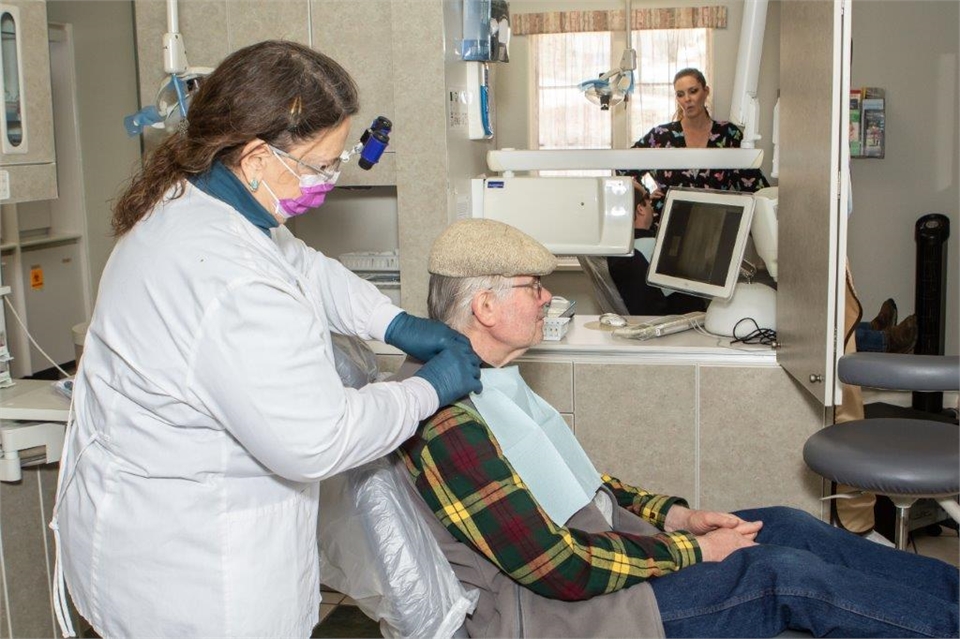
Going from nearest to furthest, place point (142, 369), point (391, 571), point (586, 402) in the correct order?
1. point (142, 369)
2. point (391, 571)
3. point (586, 402)

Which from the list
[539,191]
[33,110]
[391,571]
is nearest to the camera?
[391,571]

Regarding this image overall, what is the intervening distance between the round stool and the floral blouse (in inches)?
84.1

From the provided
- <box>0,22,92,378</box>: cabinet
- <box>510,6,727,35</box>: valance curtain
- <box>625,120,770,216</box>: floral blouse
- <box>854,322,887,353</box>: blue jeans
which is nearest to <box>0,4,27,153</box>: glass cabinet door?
<box>625,120,770,216</box>: floral blouse

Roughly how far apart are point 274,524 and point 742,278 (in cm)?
190

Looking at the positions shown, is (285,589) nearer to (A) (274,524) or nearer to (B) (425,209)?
(A) (274,524)

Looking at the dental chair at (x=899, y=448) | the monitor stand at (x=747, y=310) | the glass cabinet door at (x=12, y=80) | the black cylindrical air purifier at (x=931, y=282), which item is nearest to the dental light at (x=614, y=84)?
the monitor stand at (x=747, y=310)

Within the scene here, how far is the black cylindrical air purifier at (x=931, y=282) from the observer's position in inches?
203

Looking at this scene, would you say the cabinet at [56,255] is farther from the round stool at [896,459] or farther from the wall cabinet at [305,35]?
the round stool at [896,459]

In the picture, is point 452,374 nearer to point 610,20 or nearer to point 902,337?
point 902,337

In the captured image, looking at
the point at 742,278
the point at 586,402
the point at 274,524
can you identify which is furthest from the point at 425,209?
the point at 274,524

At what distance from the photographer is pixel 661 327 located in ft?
9.57

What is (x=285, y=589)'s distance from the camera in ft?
4.87

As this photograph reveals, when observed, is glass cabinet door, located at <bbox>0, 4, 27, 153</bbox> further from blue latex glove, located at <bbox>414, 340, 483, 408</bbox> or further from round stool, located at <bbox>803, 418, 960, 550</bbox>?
round stool, located at <bbox>803, 418, 960, 550</bbox>

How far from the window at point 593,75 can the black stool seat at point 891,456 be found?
490 cm
